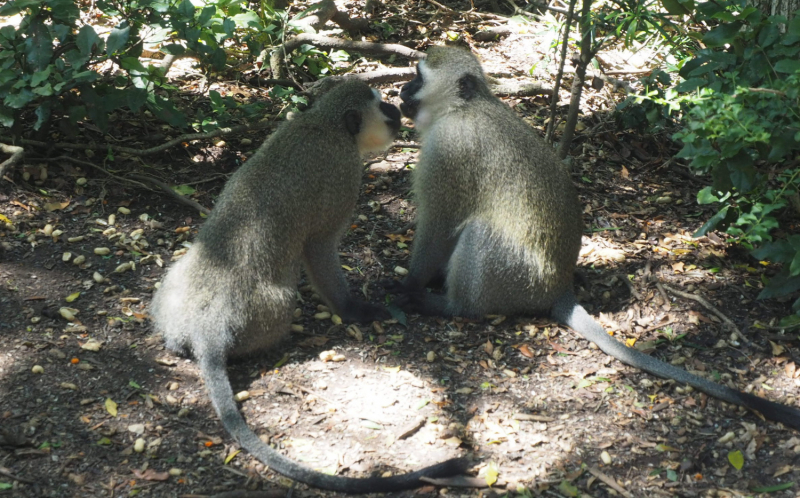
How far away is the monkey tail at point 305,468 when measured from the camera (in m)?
3.88

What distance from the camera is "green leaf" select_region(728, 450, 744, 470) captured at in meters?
4.24

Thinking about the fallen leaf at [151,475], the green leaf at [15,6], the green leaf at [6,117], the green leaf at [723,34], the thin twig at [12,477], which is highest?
the green leaf at [723,34]

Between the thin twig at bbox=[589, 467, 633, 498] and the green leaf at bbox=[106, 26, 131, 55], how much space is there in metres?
4.42

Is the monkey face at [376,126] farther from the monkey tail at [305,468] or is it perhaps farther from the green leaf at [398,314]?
the monkey tail at [305,468]

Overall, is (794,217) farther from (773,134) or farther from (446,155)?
(446,155)

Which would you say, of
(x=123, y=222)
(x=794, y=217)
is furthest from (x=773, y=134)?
(x=123, y=222)

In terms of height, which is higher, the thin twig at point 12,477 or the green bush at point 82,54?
the green bush at point 82,54

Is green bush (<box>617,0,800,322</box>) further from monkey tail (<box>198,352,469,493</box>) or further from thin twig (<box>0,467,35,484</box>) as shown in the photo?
thin twig (<box>0,467,35,484</box>)

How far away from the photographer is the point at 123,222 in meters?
6.12

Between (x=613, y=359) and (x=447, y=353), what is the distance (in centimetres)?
115

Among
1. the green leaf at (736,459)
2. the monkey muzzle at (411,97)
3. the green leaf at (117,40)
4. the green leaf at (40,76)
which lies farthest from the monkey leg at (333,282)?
the green leaf at (736,459)

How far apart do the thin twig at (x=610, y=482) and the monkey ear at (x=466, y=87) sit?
2876mm

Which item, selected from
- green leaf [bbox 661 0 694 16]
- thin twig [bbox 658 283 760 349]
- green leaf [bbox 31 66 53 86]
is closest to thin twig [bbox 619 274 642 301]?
thin twig [bbox 658 283 760 349]

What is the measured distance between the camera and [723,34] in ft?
16.2
